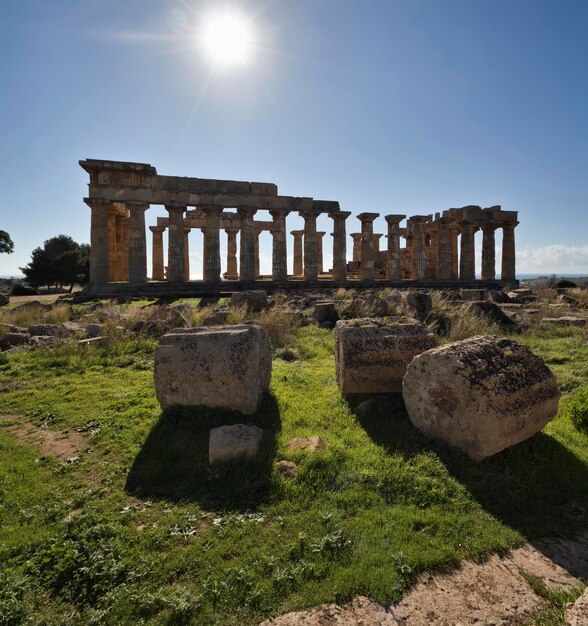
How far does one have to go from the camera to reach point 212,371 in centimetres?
531

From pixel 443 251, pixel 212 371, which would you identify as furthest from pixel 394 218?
pixel 212 371

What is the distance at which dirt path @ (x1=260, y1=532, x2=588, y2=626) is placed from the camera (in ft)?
8.22

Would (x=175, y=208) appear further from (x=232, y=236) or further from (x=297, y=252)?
(x=297, y=252)

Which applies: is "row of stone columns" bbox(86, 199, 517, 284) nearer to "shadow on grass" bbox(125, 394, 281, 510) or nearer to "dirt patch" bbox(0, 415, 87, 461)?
"dirt patch" bbox(0, 415, 87, 461)

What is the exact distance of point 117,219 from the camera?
28484 millimetres

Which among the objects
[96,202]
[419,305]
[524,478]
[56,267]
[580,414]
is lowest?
[524,478]

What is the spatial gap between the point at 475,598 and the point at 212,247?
2459cm

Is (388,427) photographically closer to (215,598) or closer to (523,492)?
(523,492)

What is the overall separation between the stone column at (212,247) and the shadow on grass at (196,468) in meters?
20.8

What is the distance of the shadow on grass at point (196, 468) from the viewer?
3.81 metres

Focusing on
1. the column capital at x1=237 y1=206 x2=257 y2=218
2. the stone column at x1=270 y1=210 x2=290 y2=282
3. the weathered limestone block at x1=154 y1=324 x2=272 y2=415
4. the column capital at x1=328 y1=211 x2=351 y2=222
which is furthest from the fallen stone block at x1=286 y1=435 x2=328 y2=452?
the column capital at x1=328 y1=211 x2=351 y2=222

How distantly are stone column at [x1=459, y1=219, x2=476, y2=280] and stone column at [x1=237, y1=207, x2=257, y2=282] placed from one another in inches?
645

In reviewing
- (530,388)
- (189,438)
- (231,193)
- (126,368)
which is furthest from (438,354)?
(231,193)

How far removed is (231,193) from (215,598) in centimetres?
2515
